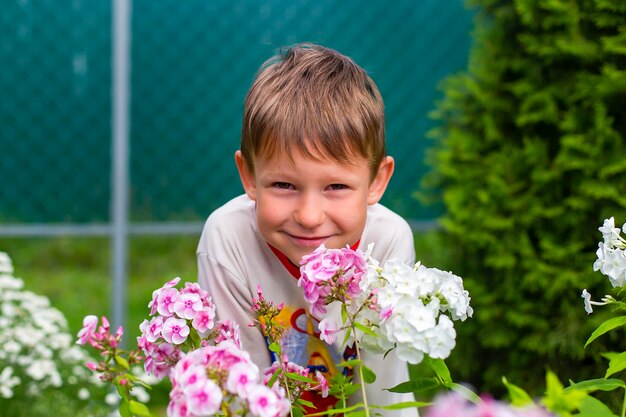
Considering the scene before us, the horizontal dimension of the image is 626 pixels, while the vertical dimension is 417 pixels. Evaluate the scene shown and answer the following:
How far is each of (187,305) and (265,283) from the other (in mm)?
871

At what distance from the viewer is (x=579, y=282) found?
11.5 ft

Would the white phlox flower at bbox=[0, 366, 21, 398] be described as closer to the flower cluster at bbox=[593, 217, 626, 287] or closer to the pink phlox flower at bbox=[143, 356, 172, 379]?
the pink phlox flower at bbox=[143, 356, 172, 379]

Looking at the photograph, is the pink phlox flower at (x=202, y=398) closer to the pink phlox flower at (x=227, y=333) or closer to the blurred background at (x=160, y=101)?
the pink phlox flower at (x=227, y=333)

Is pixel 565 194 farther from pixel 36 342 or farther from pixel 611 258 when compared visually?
pixel 36 342

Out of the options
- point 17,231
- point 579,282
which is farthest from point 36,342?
point 579,282

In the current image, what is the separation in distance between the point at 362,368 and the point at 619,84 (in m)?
Result: 2.16

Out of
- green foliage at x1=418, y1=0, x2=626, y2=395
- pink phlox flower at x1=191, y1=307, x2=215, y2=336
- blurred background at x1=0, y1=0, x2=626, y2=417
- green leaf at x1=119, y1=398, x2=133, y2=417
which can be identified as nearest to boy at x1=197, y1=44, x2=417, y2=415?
pink phlox flower at x1=191, y1=307, x2=215, y2=336

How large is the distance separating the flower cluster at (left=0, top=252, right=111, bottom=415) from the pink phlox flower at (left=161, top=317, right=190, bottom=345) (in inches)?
74.2

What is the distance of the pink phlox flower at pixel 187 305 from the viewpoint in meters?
1.77

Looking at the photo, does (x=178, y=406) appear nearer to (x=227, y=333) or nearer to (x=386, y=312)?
(x=386, y=312)

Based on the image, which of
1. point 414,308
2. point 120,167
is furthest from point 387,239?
point 120,167

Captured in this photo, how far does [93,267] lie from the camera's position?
6734 millimetres

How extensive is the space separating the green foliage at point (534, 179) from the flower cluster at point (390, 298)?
1876 millimetres

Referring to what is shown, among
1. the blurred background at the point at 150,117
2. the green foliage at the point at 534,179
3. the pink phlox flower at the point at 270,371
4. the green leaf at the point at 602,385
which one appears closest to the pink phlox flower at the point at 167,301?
the pink phlox flower at the point at 270,371
